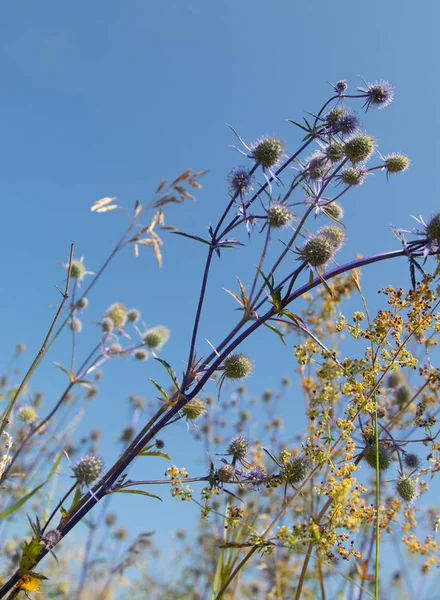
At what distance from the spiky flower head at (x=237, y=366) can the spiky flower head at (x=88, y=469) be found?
795 mm

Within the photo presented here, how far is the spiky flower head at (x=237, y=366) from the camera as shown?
2492 mm

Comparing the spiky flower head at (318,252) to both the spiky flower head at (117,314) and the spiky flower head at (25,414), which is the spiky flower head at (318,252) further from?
the spiky flower head at (25,414)

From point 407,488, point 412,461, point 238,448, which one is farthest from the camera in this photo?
point 412,461

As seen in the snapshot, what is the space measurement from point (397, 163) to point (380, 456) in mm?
1663

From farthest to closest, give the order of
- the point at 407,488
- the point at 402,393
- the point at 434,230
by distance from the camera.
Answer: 1. the point at 402,393
2. the point at 407,488
3. the point at 434,230

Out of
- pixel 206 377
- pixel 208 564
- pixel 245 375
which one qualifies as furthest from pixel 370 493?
pixel 208 564

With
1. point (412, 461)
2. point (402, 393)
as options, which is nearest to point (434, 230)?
point (412, 461)

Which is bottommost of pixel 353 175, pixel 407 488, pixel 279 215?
pixel 407 488

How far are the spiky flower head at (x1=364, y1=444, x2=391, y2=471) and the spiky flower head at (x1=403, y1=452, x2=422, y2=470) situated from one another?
0.87ft

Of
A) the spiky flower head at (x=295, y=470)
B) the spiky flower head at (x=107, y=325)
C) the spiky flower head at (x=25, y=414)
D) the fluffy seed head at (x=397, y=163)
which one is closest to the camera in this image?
the spiky flower head at (x=295, y=470)

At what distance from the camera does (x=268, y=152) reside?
2.74 m

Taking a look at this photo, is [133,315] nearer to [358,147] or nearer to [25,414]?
[25,414]

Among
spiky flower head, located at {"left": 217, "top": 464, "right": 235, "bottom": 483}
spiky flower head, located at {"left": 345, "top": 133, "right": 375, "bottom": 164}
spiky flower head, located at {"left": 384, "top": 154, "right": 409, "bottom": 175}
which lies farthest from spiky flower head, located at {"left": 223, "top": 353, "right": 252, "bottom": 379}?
spiky flower head, located at {"left": 384, "top": 154, "right": 409, "bottom": 175}

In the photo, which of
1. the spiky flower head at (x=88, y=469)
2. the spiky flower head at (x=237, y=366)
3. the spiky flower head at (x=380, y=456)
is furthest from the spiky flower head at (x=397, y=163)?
the spiky flower head at (x=88, y=469)
